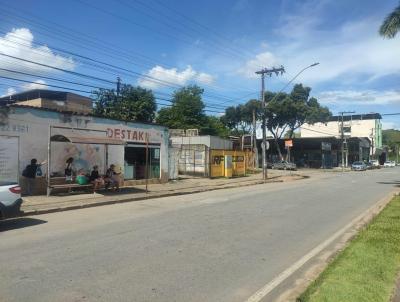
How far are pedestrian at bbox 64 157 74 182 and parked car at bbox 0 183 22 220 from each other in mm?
7614

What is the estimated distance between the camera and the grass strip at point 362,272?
5711 millimetres

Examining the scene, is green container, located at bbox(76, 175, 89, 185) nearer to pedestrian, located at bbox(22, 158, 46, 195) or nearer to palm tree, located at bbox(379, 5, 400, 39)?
pedestrian, located at bbox(22, 158, 46, 195)

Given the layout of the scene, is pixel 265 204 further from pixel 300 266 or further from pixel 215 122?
pixel 215 122

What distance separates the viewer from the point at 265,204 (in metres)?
16.7

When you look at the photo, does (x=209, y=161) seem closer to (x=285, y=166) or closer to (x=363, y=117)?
(x=285, y=166)

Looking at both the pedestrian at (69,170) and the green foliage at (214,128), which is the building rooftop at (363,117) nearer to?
the green foliage at (214,128)

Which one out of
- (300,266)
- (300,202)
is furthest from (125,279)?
(300,202)

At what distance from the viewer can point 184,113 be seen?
66062mm

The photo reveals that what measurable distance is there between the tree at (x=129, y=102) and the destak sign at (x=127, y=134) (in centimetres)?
2768

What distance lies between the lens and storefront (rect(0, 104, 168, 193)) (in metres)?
17.7

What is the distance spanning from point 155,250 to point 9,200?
4.63 metres

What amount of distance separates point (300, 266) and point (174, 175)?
68.3 ft

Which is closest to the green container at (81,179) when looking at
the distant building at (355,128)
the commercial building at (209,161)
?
the commercial building at (209,161)

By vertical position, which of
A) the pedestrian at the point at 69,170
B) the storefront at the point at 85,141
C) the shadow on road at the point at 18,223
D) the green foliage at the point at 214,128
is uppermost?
the green foliage at the point at 214,128
